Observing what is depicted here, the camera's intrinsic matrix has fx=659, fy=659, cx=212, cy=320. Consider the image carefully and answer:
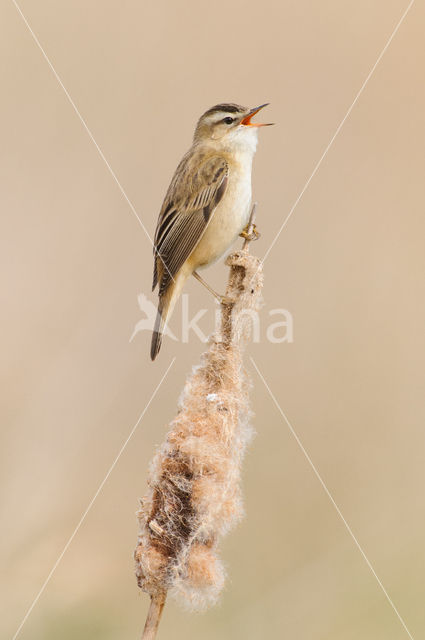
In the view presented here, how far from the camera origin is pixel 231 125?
457 cm

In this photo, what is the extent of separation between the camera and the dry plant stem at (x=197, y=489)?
6.44 ft

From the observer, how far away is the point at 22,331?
14.3ft

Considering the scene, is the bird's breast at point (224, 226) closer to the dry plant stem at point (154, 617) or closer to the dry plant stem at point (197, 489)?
the dry plant stem at point (197, 489)

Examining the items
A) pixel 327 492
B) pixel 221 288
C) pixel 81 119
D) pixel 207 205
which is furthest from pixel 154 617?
pixel 81 119

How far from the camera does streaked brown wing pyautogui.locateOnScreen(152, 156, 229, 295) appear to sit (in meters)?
4.14

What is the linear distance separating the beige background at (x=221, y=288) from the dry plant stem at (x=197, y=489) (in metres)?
1.11

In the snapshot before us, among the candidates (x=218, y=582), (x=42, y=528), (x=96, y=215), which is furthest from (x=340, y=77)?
(x=218, y=582)

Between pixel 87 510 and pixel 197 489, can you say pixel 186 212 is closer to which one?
pixel 87 510

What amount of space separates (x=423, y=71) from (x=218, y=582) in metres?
4.59

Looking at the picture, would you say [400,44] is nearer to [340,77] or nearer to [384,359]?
[340,77]

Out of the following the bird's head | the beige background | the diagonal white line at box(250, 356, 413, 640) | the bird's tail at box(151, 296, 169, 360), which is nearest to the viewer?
the diagonal white line at box(250, 356, 413, 640)

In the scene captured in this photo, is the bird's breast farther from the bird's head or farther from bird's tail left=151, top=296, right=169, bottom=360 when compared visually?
bird's tail left=151, top=296, right=169, bottom=360

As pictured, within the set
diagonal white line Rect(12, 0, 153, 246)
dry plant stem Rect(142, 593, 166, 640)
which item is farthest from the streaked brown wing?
dry plant stem Rect(142, 593, 166, 640)

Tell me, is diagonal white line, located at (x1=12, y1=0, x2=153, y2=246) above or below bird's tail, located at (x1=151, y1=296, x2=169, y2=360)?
above
